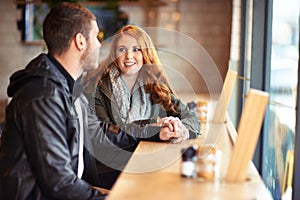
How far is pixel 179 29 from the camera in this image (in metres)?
7.47

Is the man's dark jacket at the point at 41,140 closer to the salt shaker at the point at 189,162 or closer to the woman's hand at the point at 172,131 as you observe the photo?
the salt shaker at the point at 189,162

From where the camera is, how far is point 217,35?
7418mm

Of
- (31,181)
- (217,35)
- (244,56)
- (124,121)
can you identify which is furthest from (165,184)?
(217,35)

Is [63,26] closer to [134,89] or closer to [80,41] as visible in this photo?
[80,41]

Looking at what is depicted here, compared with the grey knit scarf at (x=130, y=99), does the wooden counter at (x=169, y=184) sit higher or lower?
lower

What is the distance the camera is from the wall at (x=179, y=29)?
738cm

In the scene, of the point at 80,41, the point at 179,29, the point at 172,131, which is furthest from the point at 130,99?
the point at 179,29

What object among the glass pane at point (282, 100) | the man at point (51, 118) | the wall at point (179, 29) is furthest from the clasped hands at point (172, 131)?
the wall at point (179, 29)

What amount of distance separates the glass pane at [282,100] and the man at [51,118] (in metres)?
1.20

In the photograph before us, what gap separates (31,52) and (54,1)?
696 mm

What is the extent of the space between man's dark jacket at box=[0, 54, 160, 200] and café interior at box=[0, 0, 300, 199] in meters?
0.24

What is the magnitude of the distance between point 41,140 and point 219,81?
5.57 meters

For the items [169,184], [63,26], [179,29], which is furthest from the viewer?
[179,29]

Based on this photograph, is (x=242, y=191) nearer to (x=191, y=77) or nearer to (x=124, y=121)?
(x=124, y=121)
